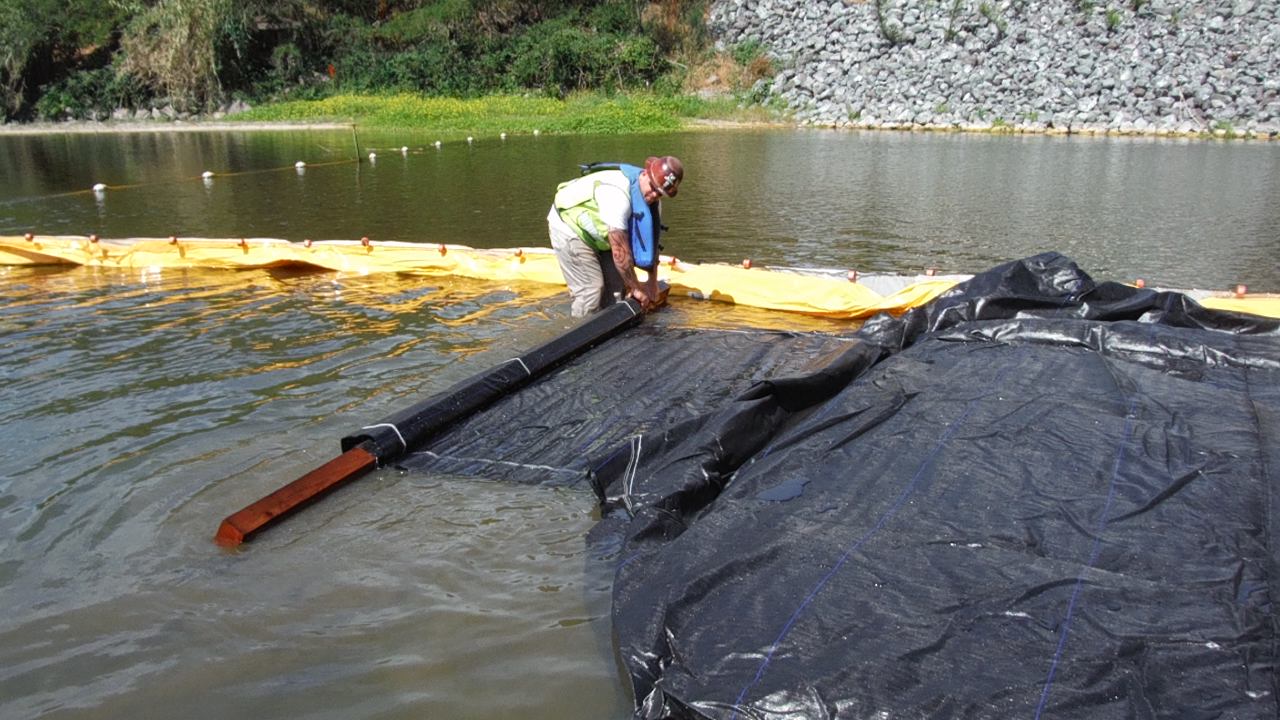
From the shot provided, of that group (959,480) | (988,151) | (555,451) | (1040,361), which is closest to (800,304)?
(1040,361)

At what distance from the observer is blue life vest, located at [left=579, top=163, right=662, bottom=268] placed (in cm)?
700

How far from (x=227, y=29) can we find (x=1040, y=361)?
39109 mm

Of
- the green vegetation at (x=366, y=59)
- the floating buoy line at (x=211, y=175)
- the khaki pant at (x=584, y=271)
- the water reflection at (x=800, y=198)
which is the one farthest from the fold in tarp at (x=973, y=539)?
the green vegetation at (x=366, y=59)

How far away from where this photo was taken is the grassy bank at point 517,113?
30.5 m

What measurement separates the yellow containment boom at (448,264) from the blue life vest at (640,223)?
148 cm

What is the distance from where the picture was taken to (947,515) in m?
3.59

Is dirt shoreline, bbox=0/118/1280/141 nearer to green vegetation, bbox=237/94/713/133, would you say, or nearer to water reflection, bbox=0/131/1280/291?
green vegetation, bbox=237/94/713/133

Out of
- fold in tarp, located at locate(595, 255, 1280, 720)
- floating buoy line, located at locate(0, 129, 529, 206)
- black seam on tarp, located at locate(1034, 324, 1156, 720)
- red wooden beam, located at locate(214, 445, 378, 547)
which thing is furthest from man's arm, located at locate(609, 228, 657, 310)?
floating buoy line, located at locate(0, 129, 529, 206)

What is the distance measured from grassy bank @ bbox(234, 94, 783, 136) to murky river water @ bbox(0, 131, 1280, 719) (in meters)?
14.2

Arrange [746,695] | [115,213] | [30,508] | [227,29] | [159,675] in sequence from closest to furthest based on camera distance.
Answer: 1. [746,695]
2. [159,675]
3. [30,508]
4. [115,213]
5. [227,29]

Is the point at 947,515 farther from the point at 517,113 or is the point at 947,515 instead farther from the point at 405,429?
the point at 517,113

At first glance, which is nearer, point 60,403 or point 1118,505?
point 1118,505

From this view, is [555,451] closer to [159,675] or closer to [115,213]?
[159,675]

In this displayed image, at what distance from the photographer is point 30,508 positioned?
15.3 ft
